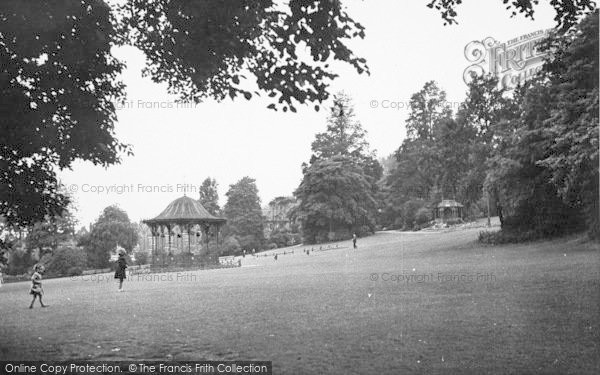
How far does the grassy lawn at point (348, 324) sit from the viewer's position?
273 inches

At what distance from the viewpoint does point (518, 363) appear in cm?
654

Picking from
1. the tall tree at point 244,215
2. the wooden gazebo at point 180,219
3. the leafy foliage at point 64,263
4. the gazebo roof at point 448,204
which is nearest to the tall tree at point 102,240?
the wooden gazebo at point 180,219

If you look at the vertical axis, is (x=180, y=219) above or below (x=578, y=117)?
below

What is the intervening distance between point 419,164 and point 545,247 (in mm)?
38004

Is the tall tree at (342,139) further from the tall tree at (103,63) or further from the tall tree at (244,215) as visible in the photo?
the tall tree at (103,63)

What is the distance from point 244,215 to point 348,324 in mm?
62767

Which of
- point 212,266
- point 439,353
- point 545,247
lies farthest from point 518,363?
point 212,266

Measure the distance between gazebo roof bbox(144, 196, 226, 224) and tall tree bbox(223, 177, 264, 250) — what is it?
31667mm

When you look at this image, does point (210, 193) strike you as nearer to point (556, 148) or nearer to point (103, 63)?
point (556, 148)

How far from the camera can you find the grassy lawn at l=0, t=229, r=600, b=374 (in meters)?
6.93

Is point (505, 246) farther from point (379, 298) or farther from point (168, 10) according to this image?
point (168, 10)

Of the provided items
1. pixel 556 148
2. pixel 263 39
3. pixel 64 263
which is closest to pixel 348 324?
pixel 263 39

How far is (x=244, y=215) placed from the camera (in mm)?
71562

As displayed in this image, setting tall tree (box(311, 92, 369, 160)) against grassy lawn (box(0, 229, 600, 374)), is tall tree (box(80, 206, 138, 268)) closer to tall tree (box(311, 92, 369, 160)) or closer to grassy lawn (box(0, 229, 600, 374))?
grassy lawn (box(0, 229, 600, 374))
